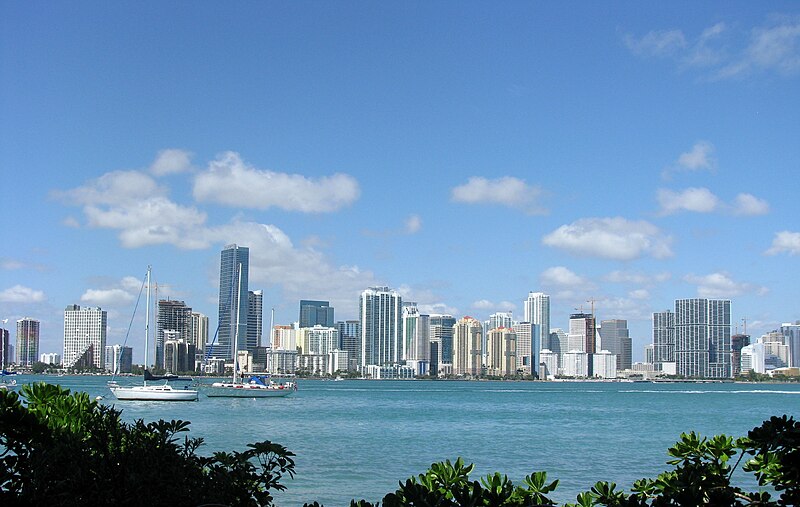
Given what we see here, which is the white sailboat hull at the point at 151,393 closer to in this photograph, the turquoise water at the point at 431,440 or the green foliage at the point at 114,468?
the turquoise water at the point at 431,440

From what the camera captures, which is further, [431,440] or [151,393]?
[151,393]

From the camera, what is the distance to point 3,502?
668 cm

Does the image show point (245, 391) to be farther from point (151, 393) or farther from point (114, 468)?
point (114, 468)

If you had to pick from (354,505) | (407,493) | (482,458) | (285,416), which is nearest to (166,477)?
(354,505)

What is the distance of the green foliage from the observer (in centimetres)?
618

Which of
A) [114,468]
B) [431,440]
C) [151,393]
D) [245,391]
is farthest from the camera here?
[245,391]

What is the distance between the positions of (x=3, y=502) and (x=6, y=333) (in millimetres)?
150871

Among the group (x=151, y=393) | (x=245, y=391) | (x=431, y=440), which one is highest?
(x=431, y=440)

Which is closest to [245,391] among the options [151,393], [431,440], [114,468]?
[151,393]

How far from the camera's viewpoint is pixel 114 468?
20.9 ft

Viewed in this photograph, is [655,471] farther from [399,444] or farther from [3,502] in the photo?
[3,502]

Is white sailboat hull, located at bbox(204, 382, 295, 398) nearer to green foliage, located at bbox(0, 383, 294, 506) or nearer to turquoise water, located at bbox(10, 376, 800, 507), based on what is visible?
turquoise water, located at bbox(10, 376, 800, 507)

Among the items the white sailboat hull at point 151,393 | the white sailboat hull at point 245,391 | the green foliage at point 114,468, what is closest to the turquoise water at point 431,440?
the white sailboat hull at point 151,393

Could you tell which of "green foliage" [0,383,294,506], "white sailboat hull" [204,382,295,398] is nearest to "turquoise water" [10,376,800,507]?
"white sailboat hull" [204,382,295,398]
